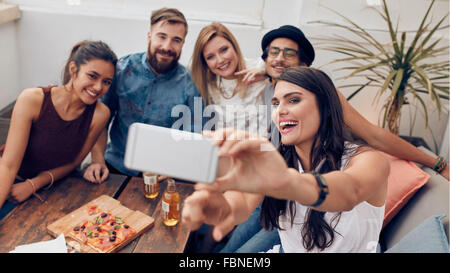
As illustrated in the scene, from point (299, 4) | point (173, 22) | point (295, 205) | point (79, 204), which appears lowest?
point (79, 204)

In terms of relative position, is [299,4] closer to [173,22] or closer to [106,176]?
[173,22]

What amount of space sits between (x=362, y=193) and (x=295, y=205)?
1.47 feet

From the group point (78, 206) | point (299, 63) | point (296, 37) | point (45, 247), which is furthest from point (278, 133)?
point (45, 247)

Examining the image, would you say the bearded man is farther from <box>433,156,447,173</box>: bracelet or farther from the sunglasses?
<box>433,156,447,173</box>: bracelet

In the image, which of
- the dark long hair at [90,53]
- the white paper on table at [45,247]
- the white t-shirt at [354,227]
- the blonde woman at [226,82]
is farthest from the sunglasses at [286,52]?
the white paper on table at [45,247]

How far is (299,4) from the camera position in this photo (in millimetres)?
2479

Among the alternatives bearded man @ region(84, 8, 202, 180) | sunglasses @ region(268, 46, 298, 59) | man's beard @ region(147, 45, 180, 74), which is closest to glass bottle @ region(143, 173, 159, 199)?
bearded man @ region(84, 8, 202, 180)

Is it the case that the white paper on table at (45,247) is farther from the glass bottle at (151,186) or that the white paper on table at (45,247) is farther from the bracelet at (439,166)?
the bracelet at (439,166)

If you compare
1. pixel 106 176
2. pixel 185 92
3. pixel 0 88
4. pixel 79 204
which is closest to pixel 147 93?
pixel 185 92

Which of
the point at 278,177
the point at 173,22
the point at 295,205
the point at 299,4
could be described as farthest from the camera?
the point at 299,4

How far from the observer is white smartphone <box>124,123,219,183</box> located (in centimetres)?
70

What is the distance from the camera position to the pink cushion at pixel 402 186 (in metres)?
1.73

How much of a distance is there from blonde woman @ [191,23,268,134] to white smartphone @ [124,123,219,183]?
1318 mm
